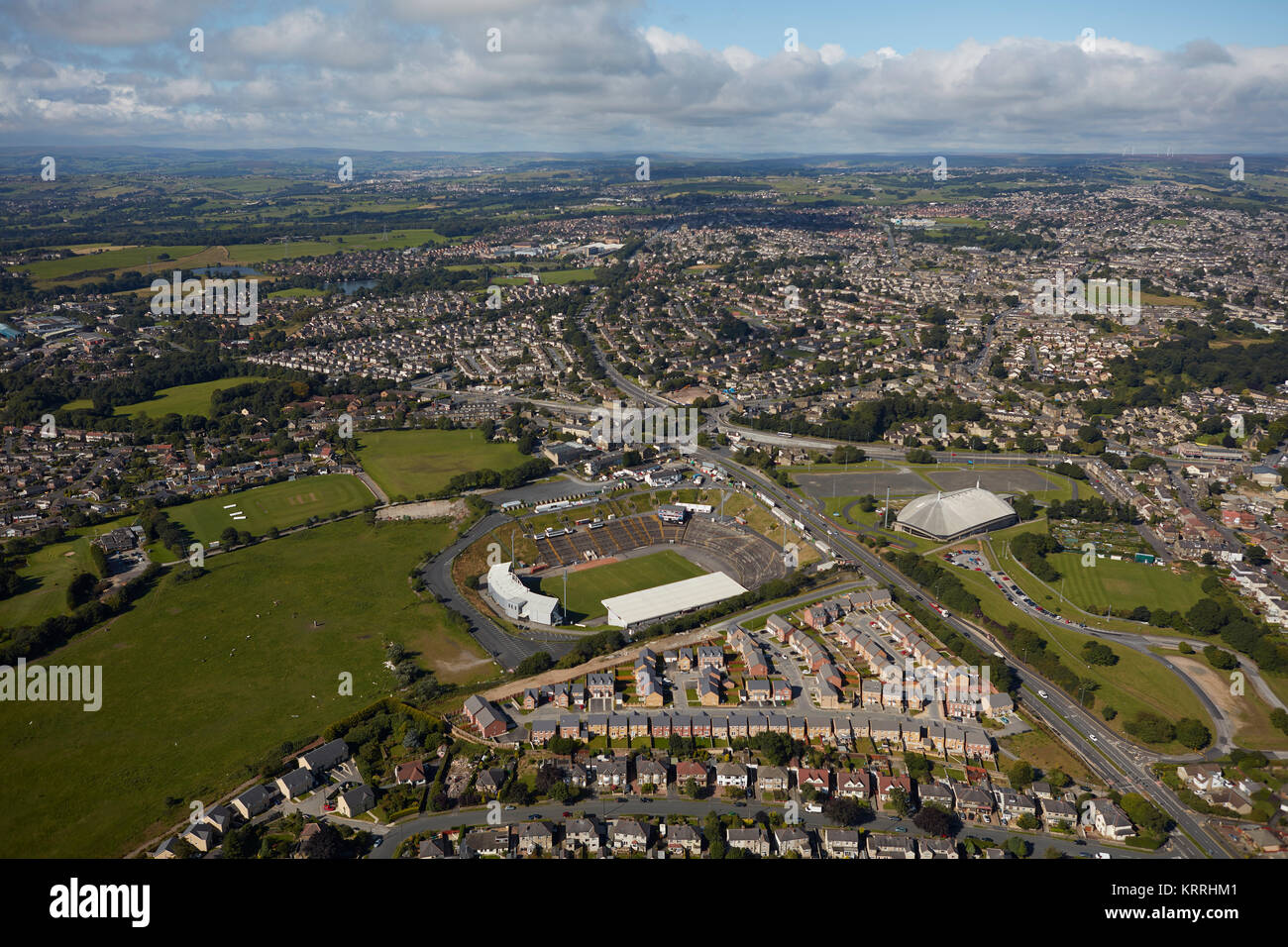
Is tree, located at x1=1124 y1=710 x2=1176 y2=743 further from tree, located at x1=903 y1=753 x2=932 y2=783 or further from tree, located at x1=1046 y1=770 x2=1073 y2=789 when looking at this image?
tree, located at x1=903 y1=753 x2=932 y2=783

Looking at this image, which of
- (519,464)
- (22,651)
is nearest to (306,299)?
(519,464)

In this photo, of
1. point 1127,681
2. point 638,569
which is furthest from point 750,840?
point 638,569

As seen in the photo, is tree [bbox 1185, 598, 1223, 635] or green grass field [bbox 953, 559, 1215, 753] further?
tree [bbox 1185, 598, 1223, 635]

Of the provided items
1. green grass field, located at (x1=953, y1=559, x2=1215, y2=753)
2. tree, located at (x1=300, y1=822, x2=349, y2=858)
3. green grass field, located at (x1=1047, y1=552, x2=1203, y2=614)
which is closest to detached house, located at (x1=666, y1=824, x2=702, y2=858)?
tree, located at (x1=300, y1=822, x2=349, y2=858)

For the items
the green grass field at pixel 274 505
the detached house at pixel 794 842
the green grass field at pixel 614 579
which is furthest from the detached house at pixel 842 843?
the green grass field at pixel 274 505

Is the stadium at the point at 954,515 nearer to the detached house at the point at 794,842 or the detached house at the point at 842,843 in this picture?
the detached house at the point at 842,843
